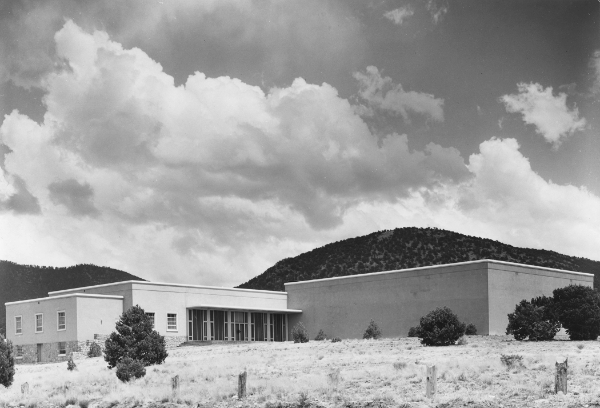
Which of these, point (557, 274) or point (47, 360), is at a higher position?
point (557, 274)

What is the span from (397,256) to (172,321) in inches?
1807

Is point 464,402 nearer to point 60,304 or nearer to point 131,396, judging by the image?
point 131,396

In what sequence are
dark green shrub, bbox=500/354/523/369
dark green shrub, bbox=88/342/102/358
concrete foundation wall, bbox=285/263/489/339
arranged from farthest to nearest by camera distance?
concrete foundation wall, bbox=285/263/489/339 < dark green shrub, bbox=88/342/102/358 < dark green shrub, bbox=500/354/523/369

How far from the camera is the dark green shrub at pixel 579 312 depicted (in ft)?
143

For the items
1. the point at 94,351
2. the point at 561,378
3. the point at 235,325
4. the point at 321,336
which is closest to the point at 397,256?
the point at 235,325

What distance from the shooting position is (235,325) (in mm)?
65000

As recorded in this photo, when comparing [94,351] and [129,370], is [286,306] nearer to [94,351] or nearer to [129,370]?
[94,351]

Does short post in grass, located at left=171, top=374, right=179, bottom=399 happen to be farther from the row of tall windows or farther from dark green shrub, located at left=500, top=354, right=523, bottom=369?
the row of tall windows

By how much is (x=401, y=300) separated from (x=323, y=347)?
52.6 feet

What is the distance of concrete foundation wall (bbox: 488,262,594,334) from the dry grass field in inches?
461

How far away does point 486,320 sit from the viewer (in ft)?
167

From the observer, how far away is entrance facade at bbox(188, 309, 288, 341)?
203 feet

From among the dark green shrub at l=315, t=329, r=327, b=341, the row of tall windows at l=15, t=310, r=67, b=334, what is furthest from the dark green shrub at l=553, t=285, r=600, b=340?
the row of tall windows at l=15, t=310, r=67, b=334

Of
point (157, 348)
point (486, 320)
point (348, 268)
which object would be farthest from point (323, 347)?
point (348, 268)
